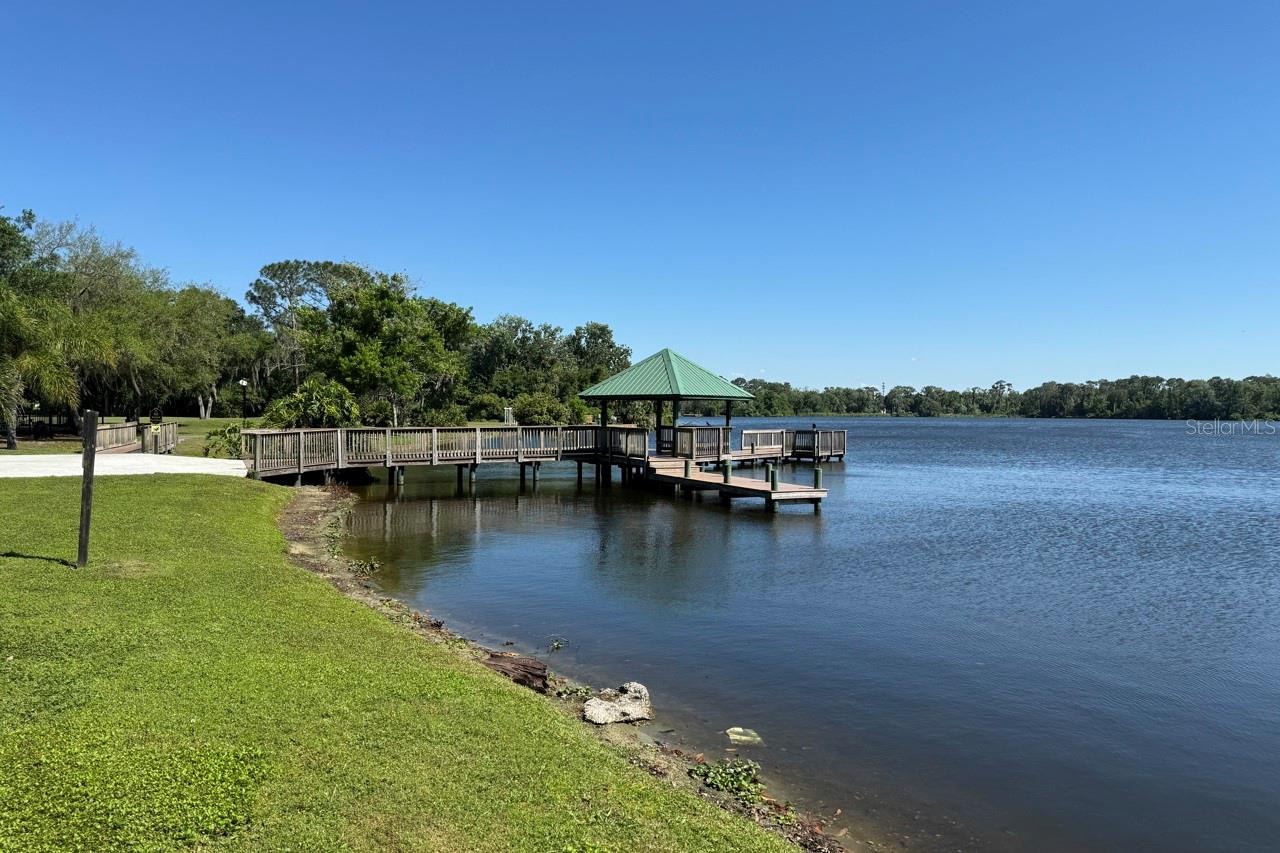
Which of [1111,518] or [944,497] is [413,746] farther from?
[944,497]

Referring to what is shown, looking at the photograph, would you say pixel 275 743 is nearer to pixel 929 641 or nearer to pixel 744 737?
pixel 744 737

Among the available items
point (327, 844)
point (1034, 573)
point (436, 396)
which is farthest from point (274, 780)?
point (436, 396)

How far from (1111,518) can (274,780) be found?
2503 centimetres

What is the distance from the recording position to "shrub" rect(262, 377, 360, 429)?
28375 mm

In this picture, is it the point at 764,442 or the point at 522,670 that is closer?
the point at 522,670

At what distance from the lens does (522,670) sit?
8180 millimetres

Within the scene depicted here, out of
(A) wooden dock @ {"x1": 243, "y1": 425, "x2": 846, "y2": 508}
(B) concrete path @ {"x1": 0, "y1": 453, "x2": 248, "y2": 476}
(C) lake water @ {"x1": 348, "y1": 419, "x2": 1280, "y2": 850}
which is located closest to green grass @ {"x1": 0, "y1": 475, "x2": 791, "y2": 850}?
(C) lake water @ {"x1": 348, "y1": 419, "x2": 1280, "y2": 850}

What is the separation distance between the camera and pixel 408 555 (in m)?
16.0

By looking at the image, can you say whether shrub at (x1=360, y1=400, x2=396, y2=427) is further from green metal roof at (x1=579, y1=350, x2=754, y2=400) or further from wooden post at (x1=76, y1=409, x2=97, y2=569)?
wooden post at (x1=76, y1=409, x2=97, y2=569)

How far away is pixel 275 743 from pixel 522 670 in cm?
322

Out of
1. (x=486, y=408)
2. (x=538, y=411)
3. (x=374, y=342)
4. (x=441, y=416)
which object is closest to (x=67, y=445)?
(x=374, y=342)

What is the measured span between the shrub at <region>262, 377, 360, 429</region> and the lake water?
6.63 meters

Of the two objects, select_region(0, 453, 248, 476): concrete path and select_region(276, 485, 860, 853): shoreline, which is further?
select_region(0, 453, 248, 476): concrete path

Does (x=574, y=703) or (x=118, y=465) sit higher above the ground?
(x=118, y=465)
